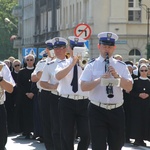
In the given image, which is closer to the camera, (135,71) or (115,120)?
(115,120)

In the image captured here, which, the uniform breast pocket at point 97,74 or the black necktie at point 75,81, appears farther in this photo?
the black necktie at point 75,81

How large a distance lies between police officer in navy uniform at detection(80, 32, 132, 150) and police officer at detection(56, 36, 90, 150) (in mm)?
1559

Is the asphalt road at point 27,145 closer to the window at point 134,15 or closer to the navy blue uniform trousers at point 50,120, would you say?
the navy blue uniform trousers at point 50,120

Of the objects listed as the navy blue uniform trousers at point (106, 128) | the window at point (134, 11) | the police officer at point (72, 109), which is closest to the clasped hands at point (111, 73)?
the navy blue uniform trousers at point (106, 128)

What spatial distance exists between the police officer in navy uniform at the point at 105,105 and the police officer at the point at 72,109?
1.56m


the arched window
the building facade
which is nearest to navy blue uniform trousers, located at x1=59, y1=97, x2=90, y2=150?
the building facade

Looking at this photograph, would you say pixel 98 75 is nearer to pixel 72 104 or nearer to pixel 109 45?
pixel 109 45

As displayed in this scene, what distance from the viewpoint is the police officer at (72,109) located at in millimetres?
12922

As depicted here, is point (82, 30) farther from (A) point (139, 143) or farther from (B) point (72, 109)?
(B) point (72, 109)

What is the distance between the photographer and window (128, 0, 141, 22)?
5800 centimetres

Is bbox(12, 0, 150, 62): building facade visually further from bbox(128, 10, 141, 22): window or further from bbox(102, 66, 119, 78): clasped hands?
bbox(102, 66, 119, 78): clasped hands

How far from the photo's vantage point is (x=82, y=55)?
12.8m

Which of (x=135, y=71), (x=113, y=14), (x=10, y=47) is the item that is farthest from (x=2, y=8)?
(x=135, y=71)

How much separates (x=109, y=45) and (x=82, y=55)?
1.64 metres
